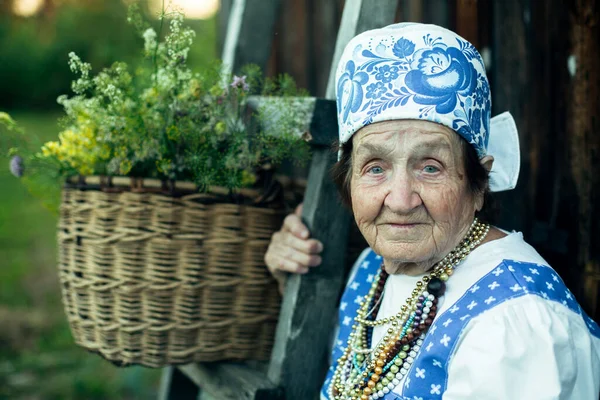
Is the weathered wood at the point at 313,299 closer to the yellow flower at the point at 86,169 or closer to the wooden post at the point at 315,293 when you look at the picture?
the wooden post at the point at 315,293

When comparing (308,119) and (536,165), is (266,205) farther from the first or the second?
(536,165)

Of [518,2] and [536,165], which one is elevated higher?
[518,2]

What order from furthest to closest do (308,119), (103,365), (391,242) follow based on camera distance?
(103,365) < (308,119) < (391,242)

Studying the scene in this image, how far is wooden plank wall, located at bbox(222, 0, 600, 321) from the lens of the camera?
7.25 ft

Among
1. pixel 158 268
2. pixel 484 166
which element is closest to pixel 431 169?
pixel 484 166

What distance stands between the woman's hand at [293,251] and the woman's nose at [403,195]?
510mm

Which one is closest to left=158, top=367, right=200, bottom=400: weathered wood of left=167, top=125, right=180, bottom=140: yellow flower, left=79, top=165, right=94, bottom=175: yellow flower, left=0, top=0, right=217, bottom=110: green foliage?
left=79, top=165, right=94, bottom=175: yellow flower

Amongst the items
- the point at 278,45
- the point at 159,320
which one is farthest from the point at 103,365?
the point at 159,320

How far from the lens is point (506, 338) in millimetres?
1500

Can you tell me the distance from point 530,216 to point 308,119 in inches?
36.6

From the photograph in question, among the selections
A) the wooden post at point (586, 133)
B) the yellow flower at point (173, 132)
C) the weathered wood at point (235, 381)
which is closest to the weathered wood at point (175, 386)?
Result: the weathered wood at point (235, 381)

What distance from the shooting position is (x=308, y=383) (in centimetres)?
221

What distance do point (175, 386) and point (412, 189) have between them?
1.72 m

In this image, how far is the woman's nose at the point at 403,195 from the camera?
1689 millimetres
